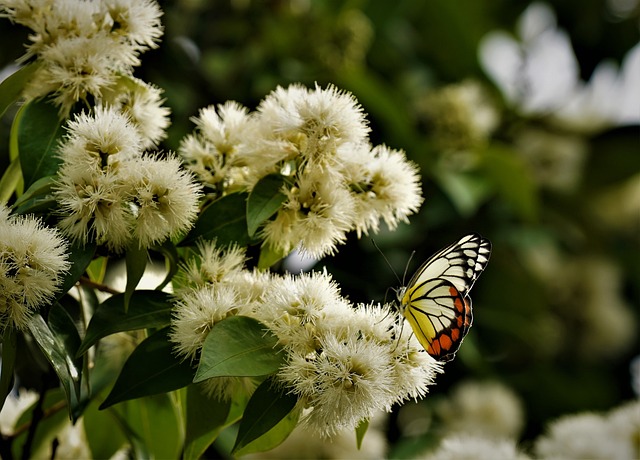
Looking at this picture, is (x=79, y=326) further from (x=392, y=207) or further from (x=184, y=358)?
(x=392, y=207)

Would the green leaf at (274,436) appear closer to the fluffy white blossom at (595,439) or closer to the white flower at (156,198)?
the white flower at (156,198)

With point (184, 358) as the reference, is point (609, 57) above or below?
below

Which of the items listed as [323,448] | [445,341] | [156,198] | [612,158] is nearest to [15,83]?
[156,198]

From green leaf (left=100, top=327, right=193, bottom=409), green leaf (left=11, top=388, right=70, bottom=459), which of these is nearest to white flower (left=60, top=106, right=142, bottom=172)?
green leaf (left=100, top=327, right=193, bottom=409)

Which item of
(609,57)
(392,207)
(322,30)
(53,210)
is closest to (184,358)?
(53,210)

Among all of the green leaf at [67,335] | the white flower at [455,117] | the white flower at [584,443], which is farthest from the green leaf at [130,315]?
the white flower at [455,117]
